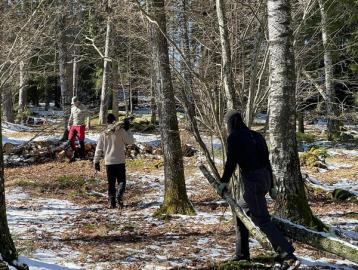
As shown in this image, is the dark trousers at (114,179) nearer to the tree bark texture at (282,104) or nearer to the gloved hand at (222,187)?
the tree bark texture at (282,104)

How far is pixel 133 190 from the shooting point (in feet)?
36.4

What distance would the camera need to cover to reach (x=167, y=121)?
8.18 metres

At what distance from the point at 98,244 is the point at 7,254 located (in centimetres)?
188

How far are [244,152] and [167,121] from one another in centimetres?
318

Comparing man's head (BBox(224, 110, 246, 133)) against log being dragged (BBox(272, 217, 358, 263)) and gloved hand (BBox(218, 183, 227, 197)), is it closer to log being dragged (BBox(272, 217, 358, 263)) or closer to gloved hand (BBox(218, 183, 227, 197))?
gloved hand (BBox(218, 183, 227, 197))

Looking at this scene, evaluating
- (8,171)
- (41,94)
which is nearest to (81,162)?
(8,171)

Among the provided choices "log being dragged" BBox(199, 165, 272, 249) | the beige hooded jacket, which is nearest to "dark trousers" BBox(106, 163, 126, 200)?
the beige hooded jacket

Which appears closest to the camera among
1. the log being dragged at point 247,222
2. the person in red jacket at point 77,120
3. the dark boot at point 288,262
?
the dark boot at point 288,262

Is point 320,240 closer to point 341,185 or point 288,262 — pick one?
point 288,262

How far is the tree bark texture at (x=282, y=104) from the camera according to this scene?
20.8 ft

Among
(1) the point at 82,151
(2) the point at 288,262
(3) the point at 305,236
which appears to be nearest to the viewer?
(2) the point at 288,262

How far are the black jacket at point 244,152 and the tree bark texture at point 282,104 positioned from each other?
1223 mm

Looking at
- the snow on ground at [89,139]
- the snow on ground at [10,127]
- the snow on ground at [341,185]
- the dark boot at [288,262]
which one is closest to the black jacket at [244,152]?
the dark boot at [288,262]

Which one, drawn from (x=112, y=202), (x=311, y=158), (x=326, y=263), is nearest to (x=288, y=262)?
(x=326, y=263)
